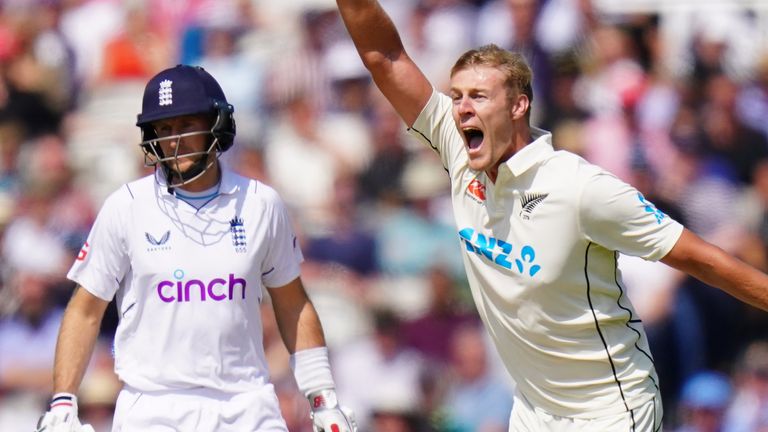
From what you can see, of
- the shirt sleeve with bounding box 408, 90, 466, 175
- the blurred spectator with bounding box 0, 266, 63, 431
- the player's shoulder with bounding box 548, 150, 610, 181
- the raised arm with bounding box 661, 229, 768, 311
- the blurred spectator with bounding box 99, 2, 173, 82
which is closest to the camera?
the raised arm with bounding box 661, 229, 768, 311

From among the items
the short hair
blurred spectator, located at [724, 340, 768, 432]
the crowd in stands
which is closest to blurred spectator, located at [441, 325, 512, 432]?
the crowd in stands

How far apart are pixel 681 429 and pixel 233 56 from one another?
4.23 metres

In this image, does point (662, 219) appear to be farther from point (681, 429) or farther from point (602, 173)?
point (681, 429)

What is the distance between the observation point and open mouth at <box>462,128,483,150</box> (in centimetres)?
454

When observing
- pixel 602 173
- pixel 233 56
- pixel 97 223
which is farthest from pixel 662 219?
pixel 233 56

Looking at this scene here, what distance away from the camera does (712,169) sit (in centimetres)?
838

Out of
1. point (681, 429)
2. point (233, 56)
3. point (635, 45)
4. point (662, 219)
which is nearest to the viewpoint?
point (662, 219)

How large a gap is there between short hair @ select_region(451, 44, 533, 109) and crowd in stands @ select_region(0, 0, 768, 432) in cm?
387

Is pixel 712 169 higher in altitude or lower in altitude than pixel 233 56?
lower

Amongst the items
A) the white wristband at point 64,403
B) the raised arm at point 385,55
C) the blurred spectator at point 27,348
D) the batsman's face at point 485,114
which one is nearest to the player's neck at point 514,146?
the batsman's face at point 485,114

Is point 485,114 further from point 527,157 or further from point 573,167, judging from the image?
point 573,167

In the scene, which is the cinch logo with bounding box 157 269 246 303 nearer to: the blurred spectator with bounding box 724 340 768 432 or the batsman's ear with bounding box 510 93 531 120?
the batsman's ear with bounding box 510 93 531 120

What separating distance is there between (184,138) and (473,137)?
41.9 inches

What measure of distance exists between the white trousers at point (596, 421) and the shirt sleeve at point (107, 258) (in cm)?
158
